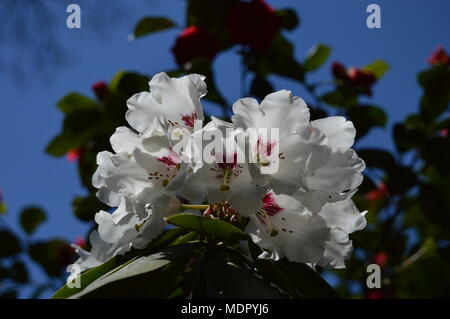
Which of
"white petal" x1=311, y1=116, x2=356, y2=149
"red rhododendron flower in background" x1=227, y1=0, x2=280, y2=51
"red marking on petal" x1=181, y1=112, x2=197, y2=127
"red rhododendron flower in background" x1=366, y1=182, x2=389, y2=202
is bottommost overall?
"red rhododendron flower in background" x1=366, y1=182, x2=389, y2=202

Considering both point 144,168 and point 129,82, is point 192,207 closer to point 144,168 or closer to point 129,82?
point 144,168

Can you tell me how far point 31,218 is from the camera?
2.48m

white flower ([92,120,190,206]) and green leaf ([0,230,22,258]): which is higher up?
white flower ([92,120,190,206])

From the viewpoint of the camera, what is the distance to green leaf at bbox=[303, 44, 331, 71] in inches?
76.8

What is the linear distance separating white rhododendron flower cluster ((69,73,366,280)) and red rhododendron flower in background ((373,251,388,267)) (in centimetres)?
119

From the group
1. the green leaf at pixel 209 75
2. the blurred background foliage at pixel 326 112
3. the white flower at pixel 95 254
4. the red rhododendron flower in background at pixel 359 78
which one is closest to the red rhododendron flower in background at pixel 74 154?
the blurred background foliage at pixel 326 112

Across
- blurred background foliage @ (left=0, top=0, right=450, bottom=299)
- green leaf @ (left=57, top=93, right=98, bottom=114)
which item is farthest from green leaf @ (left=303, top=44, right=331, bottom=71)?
green leaf @ (left=57, top=93, right=98, bottom=114)

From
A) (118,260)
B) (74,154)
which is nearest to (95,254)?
(118,260)

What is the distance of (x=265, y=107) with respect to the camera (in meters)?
0.69

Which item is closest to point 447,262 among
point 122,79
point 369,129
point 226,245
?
point 369,129

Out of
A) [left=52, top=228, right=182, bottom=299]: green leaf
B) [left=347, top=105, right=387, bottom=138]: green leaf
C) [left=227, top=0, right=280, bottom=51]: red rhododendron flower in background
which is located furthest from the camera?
[left=347, top=105, right=387, bottom=138]: green leaf

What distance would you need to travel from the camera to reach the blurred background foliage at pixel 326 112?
1.63 m

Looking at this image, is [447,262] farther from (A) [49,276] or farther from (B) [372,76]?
(A) [49,276]

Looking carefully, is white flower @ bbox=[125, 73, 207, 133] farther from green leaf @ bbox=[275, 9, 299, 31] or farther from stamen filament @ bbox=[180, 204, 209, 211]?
green leaf @ bbox=[275, 9, 299, 31]
